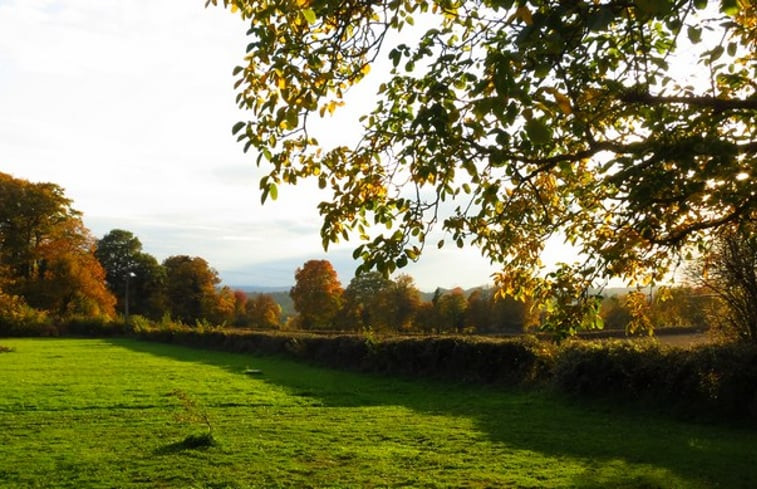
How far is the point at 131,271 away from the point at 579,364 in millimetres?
59354

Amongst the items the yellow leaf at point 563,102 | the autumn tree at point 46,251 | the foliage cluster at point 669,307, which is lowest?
the foliage cluster at point 669,307

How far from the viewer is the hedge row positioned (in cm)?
1123

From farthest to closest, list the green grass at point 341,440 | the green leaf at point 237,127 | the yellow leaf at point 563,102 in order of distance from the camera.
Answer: the green grass at point 341,440 < the green leaf at point 237,127 < the yellow leaf at point 563,102

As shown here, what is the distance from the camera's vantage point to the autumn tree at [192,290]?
197ft

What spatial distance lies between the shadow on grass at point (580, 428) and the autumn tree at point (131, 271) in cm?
4782

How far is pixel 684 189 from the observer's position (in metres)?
4.20

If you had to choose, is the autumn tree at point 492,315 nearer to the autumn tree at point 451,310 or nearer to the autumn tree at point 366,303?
the autumn tree at point 451,310

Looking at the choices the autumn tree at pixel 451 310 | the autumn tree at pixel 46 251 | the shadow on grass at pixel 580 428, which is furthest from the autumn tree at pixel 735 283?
the autumn tree at pixel 46 251

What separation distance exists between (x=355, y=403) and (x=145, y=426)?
500 cm

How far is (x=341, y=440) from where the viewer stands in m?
9.55

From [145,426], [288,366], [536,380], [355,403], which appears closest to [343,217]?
[145,426]

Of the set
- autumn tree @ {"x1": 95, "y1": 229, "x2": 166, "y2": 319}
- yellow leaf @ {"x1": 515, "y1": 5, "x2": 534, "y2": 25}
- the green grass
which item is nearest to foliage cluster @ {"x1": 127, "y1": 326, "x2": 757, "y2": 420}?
the green grass

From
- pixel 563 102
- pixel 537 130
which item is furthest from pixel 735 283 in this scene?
pixel 537 130

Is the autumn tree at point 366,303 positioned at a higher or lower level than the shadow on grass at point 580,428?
higher
